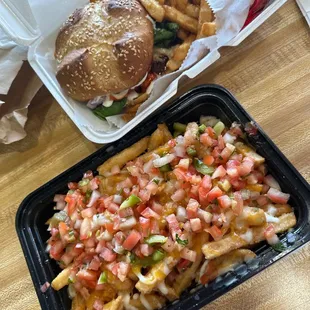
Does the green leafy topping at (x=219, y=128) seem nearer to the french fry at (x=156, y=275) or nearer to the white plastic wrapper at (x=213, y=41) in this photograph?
the white plastic wrapper at (x=213, y=41)

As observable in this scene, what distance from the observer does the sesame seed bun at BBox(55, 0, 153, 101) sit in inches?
74.1

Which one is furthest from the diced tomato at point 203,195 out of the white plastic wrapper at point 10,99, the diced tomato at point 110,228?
the white plastic wrapper at point 10,99

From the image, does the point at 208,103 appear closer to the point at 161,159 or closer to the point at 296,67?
the point at 161,159

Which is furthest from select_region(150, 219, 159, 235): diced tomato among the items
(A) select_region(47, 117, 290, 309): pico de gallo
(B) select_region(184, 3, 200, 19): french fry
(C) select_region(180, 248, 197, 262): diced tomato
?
(B) select_region(184, 3, 200, 19): french fry

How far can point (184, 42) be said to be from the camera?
6.50ft

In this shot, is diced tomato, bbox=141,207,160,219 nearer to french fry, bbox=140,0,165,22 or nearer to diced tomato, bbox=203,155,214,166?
diced tomato, bbox=203,155,214,166

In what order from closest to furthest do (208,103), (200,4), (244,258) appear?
(244,258)
(208,103)
(200,4)

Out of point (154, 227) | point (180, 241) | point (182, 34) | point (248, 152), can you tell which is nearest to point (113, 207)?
point (154, 227)

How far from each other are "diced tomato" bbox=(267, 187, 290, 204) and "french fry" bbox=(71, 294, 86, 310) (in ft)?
2.39

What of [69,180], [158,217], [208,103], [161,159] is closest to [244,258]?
[158,217]

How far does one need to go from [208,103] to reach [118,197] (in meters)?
0.47

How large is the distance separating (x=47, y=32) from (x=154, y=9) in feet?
1.45

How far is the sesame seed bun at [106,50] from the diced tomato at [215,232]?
0.65 meters

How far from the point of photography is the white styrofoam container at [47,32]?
190 cm
